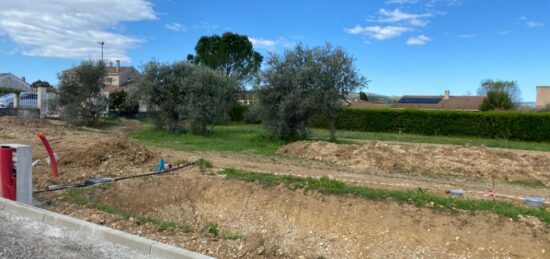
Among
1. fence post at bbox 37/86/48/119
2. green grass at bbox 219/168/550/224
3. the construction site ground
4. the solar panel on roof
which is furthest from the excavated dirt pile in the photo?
the solar panel on roof

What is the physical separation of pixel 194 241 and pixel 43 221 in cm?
225

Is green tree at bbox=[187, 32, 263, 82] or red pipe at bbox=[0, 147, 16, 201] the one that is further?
green tree at bbox=[187, 32, 263, 82]

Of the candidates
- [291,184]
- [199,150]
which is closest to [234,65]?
[199,150]

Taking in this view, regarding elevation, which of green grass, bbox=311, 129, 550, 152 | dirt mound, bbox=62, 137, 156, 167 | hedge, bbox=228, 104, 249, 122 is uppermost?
hedge, bbox=228, 104, 249, 122

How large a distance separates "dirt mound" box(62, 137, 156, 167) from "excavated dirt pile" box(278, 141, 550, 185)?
5722mm

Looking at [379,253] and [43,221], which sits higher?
[43,221]

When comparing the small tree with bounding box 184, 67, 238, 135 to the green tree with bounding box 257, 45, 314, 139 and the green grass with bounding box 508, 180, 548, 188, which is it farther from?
the green grass with bounding box 508, 180, 548, 188

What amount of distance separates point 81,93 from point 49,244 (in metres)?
23.5

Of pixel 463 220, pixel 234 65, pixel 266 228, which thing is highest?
pixel 234 65

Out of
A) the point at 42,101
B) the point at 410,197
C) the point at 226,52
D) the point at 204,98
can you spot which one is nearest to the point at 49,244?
the point at 410,197

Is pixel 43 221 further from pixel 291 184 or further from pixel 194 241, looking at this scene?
pixel 291 184

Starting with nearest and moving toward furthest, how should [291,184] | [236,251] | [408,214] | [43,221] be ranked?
[236,251] < [43,221] < [408,214] < [291,184]

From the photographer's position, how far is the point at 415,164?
44.0 ft

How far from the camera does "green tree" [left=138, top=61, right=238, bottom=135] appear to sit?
2227 cm
